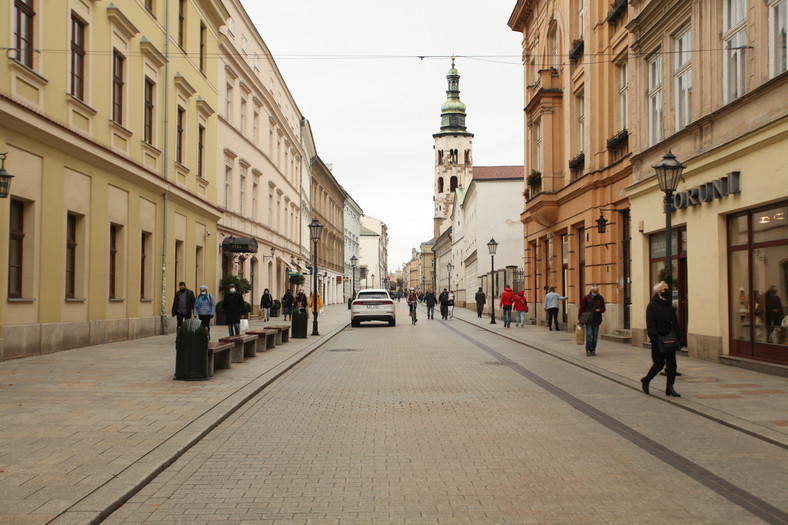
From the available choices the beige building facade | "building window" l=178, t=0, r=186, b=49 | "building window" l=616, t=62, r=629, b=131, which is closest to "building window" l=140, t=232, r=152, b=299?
"building window" l=178, t=0, r=186, b=49

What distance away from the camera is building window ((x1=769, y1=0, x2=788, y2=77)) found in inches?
494

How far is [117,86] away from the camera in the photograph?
20.4m

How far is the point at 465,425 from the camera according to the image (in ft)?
27.8

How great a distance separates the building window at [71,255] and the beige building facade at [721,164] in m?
13.8

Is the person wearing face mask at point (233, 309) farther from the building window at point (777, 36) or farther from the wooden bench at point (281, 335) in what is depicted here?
the building window at point (777, 36)

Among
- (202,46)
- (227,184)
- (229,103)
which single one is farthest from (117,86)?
(229,103)

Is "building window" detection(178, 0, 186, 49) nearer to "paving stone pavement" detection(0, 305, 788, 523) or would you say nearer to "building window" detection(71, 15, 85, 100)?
"building window" detection(71, 15, 85, 100)

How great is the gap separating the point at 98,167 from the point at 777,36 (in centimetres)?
1548

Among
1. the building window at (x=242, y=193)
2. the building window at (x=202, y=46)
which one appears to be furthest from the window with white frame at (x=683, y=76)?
the building window at (x=242, y=193)

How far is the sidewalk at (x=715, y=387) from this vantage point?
28.1ft

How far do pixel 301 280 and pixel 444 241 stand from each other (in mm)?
59312

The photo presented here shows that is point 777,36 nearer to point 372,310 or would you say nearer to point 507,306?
point 507,306

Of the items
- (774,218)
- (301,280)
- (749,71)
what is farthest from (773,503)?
(301,280)

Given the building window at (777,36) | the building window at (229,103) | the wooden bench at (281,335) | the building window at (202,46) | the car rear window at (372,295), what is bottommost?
the wooden bench at (281,335)
